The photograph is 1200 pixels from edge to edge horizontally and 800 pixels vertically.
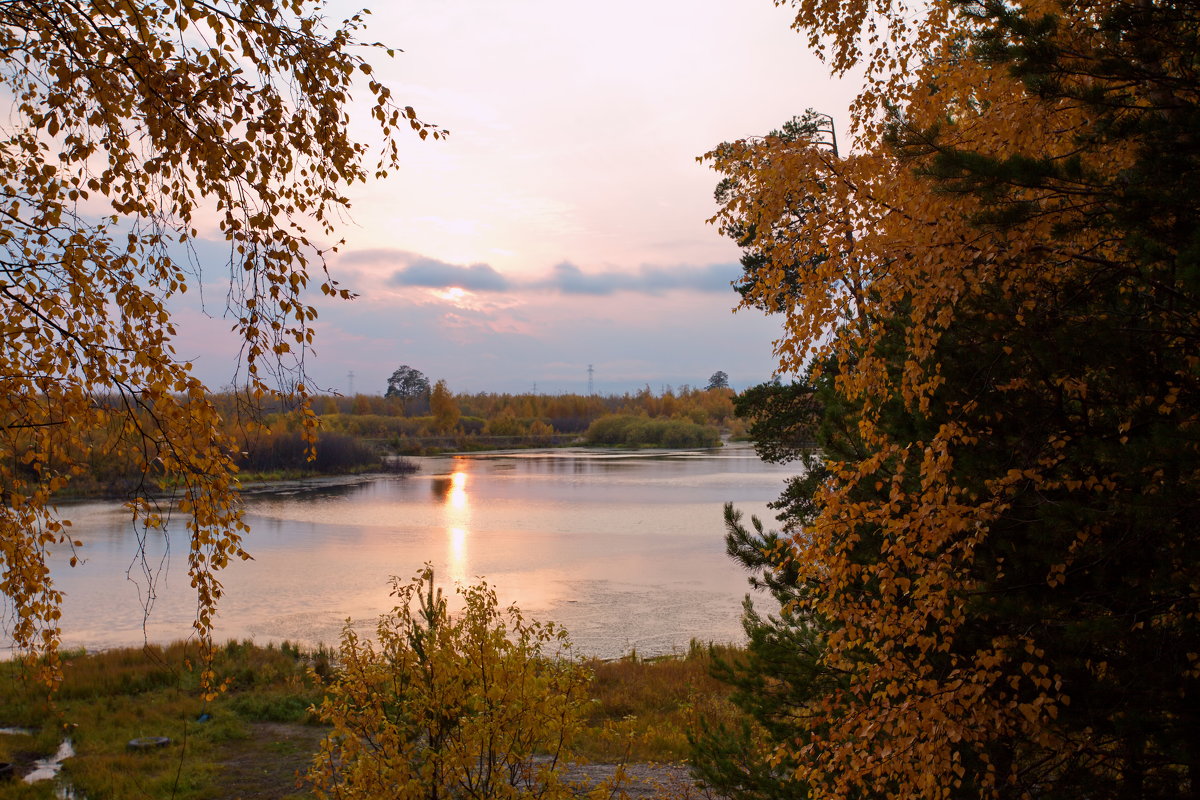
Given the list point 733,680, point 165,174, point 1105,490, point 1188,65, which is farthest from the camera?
point 733,680

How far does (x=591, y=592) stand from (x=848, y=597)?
1356 cm

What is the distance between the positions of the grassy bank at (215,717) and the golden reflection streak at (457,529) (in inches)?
226

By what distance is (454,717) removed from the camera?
5023mm

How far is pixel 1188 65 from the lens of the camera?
2945mm

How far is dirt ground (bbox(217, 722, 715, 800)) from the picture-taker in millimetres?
7109

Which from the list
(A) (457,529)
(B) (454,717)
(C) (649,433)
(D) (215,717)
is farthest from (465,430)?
(B) (454,717)

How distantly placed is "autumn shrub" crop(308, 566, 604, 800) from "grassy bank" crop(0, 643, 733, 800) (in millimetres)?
2199

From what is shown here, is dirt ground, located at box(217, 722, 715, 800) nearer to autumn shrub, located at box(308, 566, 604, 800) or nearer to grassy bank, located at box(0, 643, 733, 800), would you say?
grassy bank, located at box(0, 643, 733, 800)

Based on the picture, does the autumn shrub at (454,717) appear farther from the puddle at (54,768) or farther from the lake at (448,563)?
the puddle at (54,768)

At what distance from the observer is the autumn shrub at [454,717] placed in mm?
4586

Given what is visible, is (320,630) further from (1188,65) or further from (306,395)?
(1188,65)

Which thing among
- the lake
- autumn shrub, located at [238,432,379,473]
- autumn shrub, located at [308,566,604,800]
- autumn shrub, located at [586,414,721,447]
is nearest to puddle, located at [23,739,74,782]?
the lake

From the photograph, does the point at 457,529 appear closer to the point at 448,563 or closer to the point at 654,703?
the point at 448,563

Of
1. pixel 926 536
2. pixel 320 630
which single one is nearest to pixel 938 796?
pixel 926 536
